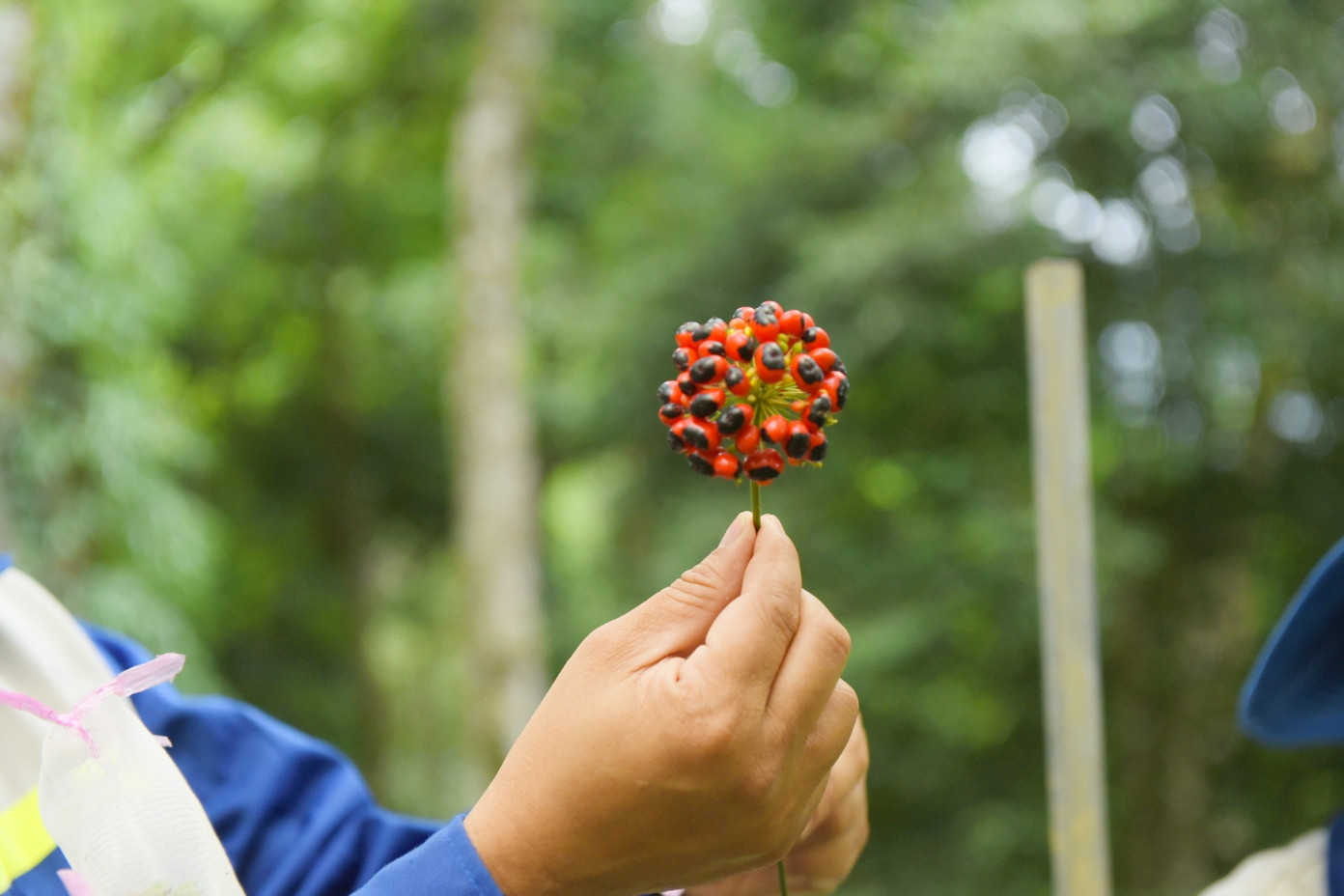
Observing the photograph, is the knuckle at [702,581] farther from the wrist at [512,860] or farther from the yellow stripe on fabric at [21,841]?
the yellow stripe on fabric at [21,841]

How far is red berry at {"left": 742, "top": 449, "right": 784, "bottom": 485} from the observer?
686 millimetres

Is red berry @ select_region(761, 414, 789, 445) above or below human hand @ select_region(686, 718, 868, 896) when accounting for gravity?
above

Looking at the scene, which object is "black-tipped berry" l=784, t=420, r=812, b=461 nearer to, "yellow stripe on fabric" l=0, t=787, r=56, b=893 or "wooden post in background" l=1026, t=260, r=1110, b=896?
"yellow stripe on fabric" l=0, t=787, r=56, b=893

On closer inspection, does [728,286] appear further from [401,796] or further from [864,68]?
[401,796]

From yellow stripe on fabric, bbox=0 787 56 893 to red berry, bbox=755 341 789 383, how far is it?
630 millimetres

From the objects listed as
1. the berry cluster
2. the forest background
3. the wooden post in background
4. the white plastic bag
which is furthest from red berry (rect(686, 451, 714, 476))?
the forest background

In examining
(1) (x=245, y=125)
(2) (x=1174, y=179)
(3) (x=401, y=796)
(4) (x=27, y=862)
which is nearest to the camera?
(4) (x=27, y=862)

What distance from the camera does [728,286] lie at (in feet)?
17.1

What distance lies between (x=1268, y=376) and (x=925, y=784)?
2545 mm

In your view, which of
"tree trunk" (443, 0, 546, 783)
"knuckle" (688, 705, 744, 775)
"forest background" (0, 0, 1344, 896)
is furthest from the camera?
"tree trunk" (443, 0, 546, 783)

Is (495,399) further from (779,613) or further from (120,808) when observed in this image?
(779,613)

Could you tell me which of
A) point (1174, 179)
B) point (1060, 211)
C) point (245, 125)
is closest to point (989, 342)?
point (1060, 211)

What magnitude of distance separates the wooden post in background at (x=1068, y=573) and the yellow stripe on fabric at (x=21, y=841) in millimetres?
1073

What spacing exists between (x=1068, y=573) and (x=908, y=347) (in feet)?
11.9
